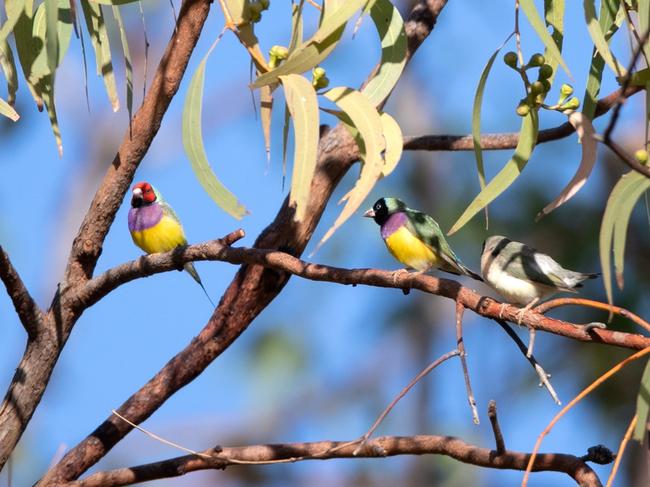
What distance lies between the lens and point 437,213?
7.37 m

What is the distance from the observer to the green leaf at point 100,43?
2531 millimetres

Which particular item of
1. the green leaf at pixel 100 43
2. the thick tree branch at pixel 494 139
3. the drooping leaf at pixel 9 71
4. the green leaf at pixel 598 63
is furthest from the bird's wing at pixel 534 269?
the drooping leaf at pixel 9 71

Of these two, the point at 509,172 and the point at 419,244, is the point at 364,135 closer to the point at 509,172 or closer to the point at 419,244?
the point at 509,172

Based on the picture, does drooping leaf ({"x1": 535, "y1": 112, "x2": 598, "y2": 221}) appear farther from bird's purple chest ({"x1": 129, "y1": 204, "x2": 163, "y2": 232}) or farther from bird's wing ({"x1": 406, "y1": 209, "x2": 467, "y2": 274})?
bird's purple chest ({"x1": 129, "y1": 204, "x2": 163, "y2": 232})

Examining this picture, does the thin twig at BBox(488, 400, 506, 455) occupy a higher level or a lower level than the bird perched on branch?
lower

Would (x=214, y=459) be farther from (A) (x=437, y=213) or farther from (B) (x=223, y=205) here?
(A) (x=437, y=213)

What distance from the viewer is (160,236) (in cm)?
434

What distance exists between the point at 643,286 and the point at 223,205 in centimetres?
457

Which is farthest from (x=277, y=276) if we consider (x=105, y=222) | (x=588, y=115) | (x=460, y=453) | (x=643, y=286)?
(x=643, y=286)

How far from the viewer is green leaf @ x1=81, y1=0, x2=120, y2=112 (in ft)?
8.30

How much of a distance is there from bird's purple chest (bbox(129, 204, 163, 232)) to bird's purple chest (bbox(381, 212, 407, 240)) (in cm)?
118

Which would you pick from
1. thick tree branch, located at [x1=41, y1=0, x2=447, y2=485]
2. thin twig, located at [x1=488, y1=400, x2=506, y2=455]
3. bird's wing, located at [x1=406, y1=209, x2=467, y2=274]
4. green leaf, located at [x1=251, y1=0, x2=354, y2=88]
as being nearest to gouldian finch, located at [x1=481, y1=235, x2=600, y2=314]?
bird's wing, located at [x1=406, y1=209, x2=467, y2=274]

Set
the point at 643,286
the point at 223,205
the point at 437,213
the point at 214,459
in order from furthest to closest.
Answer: the point at 437,213 < the point at 643,286 < the point at 214,459 < the point at 223,205

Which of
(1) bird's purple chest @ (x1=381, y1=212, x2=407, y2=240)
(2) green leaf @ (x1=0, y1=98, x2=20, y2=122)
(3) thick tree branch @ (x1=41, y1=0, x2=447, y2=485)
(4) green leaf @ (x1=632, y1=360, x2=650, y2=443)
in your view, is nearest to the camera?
(4) green leaf @ (x1=632, y1=360, x2=650, y2=443)
